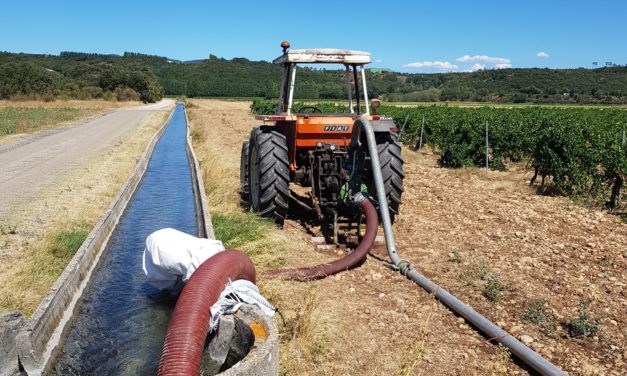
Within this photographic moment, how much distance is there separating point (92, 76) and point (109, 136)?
191 feet

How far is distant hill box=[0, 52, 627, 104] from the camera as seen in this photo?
62.5m

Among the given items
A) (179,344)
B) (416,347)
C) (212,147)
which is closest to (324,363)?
(416,347)

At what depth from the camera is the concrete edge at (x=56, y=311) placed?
365 centimetres

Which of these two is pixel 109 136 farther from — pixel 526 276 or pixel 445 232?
pixel 526 276

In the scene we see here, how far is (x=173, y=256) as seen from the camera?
474cm

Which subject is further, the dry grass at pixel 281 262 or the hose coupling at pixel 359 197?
the hose coupling at pixel 359 197

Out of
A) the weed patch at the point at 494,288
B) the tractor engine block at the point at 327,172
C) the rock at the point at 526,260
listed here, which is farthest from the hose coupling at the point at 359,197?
the rock at the point at 526,260

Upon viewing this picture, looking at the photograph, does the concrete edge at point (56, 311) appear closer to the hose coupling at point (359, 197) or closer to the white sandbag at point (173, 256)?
the white sandbag at point (173, 256)

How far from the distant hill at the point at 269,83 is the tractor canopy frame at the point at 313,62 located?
33003mm

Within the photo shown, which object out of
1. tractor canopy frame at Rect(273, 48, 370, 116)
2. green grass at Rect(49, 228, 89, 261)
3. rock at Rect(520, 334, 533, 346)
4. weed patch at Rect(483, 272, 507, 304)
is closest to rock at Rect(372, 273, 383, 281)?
weed patch at Rect(483, 272, 507, 304)

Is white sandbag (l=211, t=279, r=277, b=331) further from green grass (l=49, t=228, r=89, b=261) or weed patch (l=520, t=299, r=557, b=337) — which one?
green grass (l=49, t=228, r=89, b=261)

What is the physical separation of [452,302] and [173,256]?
2.52 metres

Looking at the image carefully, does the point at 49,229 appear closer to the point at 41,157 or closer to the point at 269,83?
the point at 41,157

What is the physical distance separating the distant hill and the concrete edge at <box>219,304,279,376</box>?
1490 inches
